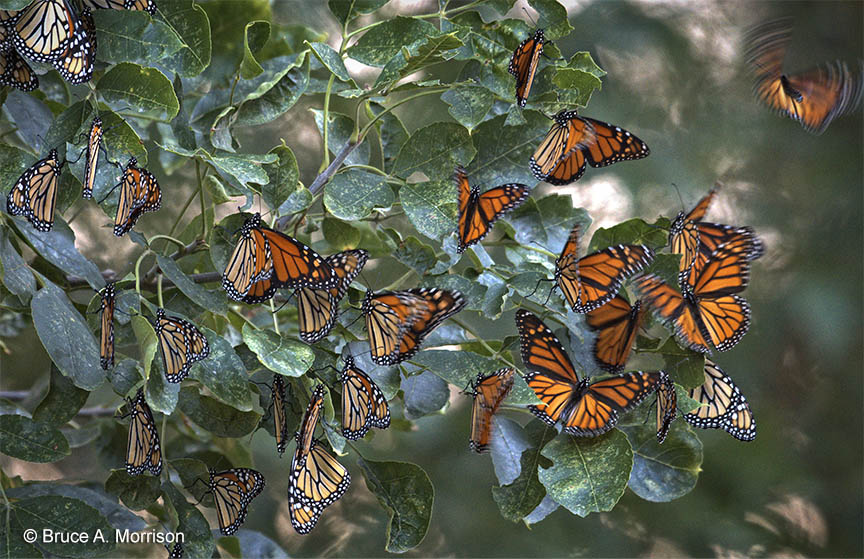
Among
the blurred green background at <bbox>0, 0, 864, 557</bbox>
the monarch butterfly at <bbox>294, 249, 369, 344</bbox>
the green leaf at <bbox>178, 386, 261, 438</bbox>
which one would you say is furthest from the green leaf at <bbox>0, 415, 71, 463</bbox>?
the blurred green background at <bbox>0, 0, 864, 557</bbox>

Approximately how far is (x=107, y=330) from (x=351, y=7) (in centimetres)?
39

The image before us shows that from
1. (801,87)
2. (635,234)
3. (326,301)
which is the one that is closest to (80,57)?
(326,301)

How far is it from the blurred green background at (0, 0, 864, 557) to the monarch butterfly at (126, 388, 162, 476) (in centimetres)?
106

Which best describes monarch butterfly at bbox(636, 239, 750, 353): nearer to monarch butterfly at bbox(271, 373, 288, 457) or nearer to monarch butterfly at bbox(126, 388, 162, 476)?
monarch butterfly at bbox(271, 373, 288, 457)

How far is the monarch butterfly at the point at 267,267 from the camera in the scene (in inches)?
28.4

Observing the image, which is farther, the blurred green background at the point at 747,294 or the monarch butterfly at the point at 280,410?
the blurred green background at the point at 747,294

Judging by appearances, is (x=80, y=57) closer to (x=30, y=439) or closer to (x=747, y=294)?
(x=30, y=439)

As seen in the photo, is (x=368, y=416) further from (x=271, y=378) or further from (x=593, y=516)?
(x=593, y=516)

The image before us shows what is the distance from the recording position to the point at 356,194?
770 mm

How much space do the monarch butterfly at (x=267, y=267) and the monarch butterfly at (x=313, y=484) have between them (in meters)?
0.13

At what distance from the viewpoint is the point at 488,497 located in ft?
6.68

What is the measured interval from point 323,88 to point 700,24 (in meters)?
1.62

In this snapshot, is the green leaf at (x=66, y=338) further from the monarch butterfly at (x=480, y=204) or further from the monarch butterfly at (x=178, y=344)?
the monarch butterfly at (x=480, y=204)

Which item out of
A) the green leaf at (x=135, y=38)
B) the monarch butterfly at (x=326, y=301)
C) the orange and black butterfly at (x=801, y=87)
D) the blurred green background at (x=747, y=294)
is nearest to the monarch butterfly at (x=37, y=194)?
the green leaf at (x=135, y=38)
